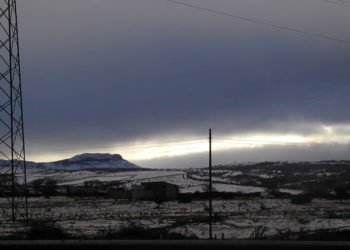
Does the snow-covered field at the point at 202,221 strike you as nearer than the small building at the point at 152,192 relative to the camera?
Yes

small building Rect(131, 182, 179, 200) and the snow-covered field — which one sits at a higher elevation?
the snow-covered field

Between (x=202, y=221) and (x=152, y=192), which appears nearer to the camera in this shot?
(x=202, y=221)

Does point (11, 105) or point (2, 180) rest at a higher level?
point (11, 105)

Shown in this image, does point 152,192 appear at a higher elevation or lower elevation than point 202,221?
lower

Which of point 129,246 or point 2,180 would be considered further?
point 2,180

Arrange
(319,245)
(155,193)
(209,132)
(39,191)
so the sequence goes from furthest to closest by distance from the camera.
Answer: (39,191) < (155,193) < (209,132) < (319,245)

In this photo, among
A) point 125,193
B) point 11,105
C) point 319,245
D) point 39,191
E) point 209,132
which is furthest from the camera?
point 39,191

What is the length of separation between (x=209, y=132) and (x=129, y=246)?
1129 cm

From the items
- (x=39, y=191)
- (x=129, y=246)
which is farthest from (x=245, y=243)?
(x=39, y=191)

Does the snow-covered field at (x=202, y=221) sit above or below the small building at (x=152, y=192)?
above

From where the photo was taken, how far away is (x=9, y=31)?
3362 cm

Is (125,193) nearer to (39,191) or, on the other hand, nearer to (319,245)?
(39,191)

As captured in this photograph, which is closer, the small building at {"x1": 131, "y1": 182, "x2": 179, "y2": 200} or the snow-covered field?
the snow-covered field

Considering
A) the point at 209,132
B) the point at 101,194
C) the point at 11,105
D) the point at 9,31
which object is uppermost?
the point at 9,31
